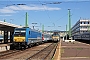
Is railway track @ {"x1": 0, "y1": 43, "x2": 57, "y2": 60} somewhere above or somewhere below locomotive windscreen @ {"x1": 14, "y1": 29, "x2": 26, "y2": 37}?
below

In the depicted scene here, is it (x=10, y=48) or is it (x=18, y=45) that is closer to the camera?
(x=18, y=45)

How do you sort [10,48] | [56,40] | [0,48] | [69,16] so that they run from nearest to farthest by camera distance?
[0,48] → [10,48] → [69,16] → [56,40]

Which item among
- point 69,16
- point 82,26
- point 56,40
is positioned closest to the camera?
point 69,16

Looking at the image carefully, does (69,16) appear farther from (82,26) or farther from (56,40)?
(82,26)

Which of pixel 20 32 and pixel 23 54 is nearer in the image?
pixel 23 54

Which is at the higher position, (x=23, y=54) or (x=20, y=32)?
(x=20, y=32)

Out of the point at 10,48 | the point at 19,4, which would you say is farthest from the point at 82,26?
the point at 19,4

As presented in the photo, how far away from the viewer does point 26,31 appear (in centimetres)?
3541

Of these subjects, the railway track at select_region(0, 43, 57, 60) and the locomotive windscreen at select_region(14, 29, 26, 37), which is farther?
the locomotive windscreen at select_region(14, 29, 26, 37)

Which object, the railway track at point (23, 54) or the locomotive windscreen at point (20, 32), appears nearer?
the railway track at point (23, 54)

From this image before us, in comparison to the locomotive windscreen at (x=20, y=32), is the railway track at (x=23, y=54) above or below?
below

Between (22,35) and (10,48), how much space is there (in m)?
5.33

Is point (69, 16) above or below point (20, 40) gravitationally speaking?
above

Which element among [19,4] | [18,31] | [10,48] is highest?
[19,4]
